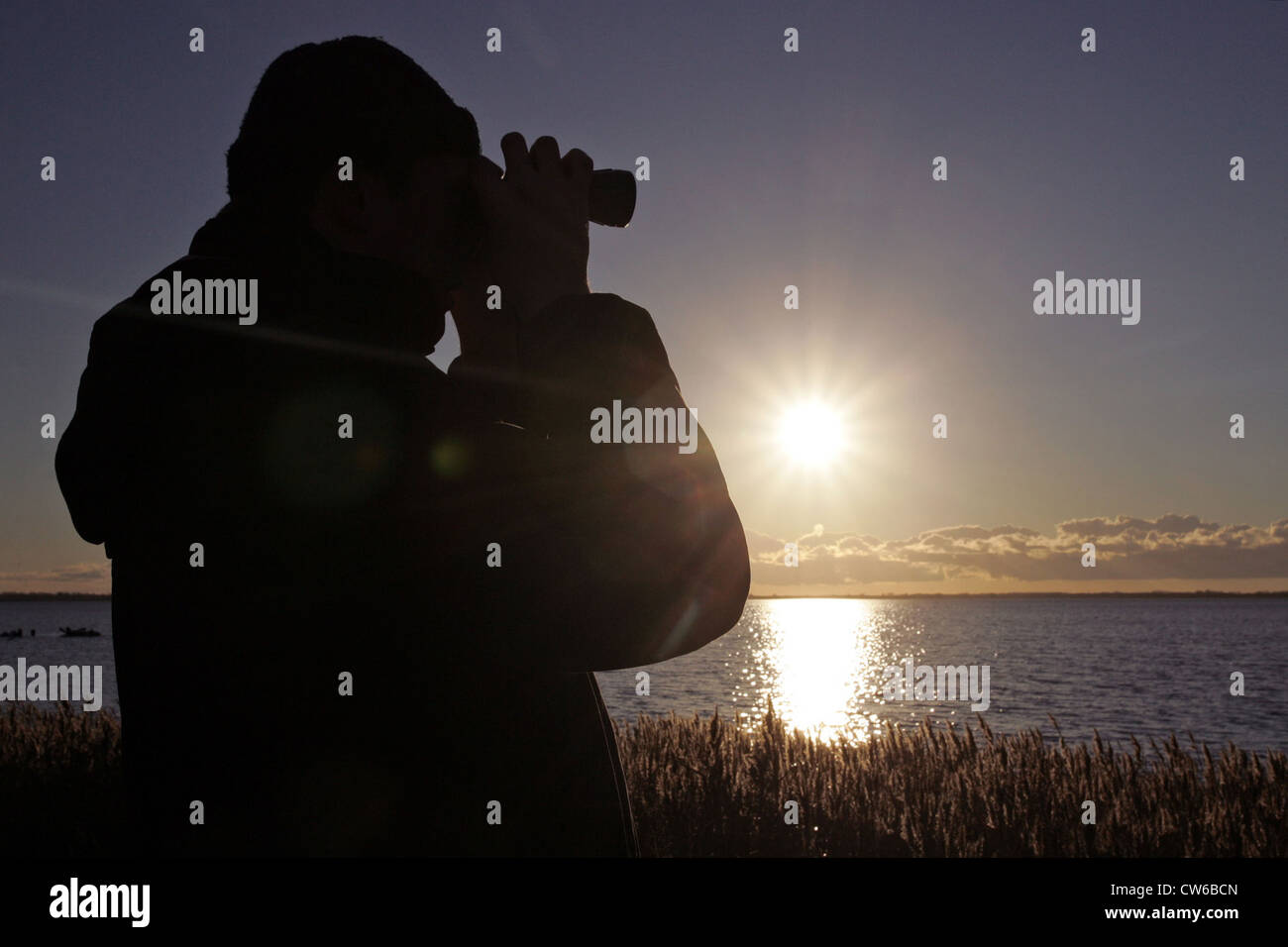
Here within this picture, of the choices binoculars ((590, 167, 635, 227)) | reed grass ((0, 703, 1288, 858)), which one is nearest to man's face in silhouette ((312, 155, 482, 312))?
binoculars ((590, 167, 635, 227))

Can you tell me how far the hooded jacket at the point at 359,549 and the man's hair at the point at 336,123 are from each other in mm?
130

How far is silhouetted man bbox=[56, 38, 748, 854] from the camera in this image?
996 millimetres

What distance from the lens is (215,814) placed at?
1074 mm

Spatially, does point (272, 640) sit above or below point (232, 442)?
below

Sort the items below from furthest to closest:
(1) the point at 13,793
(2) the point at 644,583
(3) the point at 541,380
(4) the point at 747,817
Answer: (1) the point at 13,793 → (4) the point at 747,817 → (3) the point at 541,380 → (2) the point at 644,583

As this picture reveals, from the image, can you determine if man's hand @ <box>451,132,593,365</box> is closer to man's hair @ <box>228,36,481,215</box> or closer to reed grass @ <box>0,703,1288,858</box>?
man's hair @ <box>228,36,481,215</box>

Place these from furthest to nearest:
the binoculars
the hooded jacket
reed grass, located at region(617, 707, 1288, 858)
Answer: reed grass, located at region(617, 707, 1288, 858) < the binoculars < the hooded jacket

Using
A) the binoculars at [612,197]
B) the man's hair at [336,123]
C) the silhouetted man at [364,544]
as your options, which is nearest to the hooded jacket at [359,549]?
the silhouetted man at [364,544]

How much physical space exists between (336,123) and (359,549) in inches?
24.4

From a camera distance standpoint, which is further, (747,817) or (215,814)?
(747,817)
